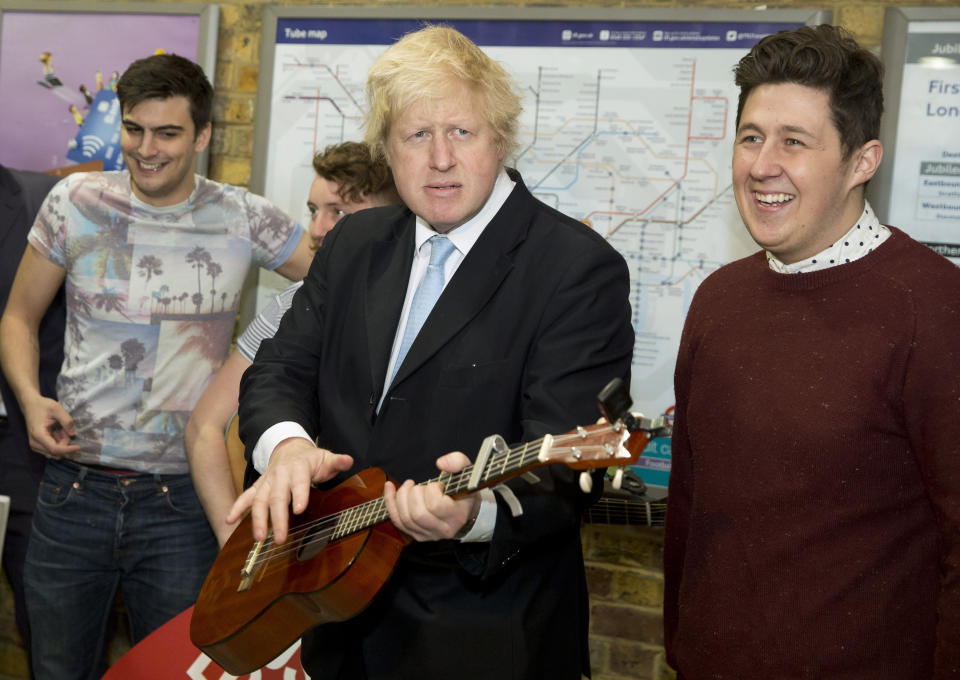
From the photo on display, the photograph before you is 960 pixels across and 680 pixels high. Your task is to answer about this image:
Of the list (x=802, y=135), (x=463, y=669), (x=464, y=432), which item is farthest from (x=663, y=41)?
(x=463, y=669)

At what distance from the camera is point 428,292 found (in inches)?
64.7

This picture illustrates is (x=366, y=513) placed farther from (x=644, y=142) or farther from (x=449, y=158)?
(x=644, y=142)

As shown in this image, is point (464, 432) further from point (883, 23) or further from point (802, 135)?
point (883, 23)

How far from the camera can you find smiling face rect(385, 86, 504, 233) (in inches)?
62.8

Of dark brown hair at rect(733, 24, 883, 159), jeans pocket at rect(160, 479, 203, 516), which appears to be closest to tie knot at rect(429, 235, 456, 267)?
dark brown hair at rect(733, 24, 883, 159)

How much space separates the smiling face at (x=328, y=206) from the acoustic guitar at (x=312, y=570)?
3.28ft

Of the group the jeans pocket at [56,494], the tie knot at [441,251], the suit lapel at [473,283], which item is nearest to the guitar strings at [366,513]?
the suit lapel at [473,283]

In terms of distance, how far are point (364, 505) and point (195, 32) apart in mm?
2234

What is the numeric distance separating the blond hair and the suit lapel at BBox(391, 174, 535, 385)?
16 cm

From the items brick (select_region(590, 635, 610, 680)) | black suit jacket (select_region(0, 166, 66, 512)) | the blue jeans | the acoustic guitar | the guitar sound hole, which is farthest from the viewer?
brick (select_region(590, 635, 610, 680))

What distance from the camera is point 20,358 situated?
105 inches

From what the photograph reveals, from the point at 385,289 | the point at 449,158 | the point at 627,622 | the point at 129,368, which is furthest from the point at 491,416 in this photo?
the point at 627,622

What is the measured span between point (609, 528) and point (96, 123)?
219 centimetres

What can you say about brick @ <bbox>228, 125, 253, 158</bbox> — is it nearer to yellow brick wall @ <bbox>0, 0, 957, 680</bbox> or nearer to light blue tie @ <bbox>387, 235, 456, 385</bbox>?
yellow brick wall @ <bbox>0, 0, 957, 680</bbox>
